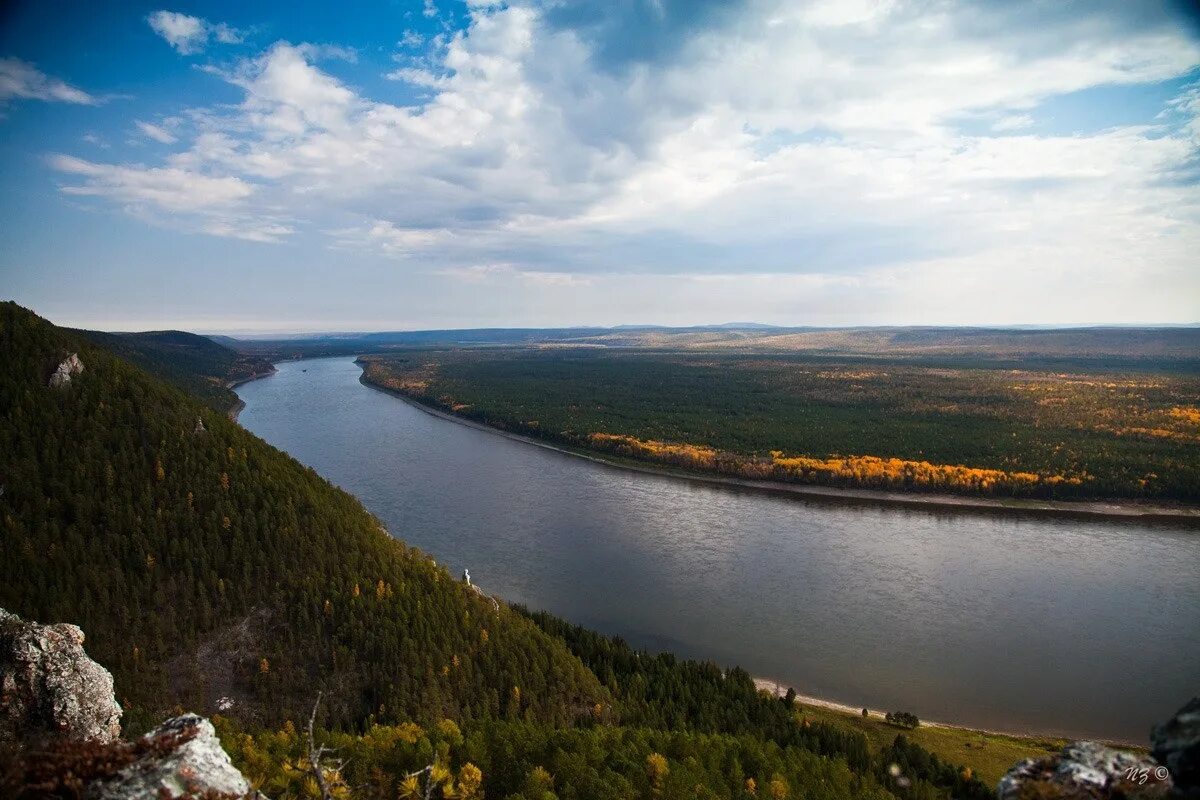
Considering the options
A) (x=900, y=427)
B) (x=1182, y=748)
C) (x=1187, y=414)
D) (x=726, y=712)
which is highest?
(x=1182, y=748)

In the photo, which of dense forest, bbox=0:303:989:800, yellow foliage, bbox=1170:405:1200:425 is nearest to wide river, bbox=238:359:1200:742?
dense forest, bbox=0:303:989:800

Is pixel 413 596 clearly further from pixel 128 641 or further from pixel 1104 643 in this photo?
pixel 1104 643

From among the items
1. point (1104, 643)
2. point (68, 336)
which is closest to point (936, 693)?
point (1104, 643)

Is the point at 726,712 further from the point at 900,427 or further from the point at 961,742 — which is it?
the point at 900,427

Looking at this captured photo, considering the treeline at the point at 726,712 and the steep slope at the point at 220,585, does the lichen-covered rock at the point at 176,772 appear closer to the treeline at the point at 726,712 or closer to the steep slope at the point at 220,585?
the steep slope at the point at 220,585

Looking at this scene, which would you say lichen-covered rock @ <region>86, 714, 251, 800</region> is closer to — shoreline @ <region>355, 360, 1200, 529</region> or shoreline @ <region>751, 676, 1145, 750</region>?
shoreline @ <region>751, 676, 1145, 750</region>

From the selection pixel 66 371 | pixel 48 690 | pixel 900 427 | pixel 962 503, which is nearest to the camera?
pixel 48 690

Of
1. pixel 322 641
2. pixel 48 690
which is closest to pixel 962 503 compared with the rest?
pixel 322 641
